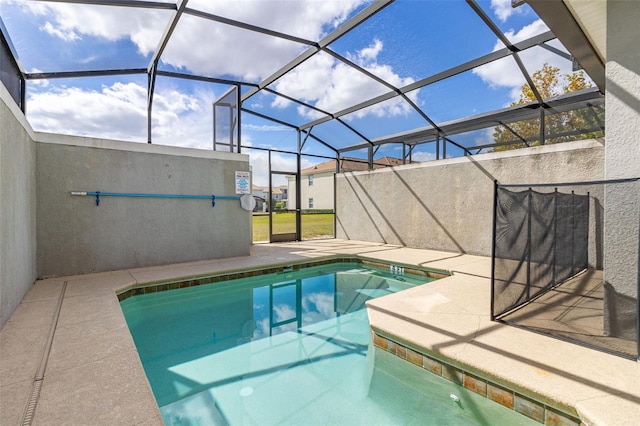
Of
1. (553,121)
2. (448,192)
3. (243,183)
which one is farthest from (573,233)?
(243,183)

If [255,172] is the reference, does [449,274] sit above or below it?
below

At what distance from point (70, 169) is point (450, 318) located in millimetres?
6605

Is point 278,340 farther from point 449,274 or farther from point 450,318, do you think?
point 449,274

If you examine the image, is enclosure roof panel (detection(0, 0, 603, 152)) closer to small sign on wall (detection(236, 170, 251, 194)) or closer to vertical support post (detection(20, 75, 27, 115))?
vertical support post (detection(20, 75, 27, 115))

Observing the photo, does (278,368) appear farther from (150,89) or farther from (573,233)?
(150,89)

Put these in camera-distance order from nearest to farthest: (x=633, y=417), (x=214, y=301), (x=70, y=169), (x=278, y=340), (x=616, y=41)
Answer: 1. (x=633, y=417)
2. (x=616, y=41)
3. (x=278, y=340)
4. (x=214, y=301)
5. (x=70, y=169)

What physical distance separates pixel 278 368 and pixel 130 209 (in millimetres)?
4796

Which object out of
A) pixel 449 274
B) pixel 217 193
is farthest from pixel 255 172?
pixel 449 274

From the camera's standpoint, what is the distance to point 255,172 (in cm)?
1038

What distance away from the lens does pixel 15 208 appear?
374 centimetres

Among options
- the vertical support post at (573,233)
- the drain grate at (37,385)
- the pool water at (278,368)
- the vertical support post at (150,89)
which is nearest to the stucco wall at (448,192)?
the vertical support post at (573,233)

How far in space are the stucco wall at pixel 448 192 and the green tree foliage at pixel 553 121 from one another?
1817 millimetres

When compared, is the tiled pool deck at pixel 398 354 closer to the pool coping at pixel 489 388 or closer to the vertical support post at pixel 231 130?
the pool coping at pixel 489 388

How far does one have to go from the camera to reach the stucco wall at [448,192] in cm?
611
